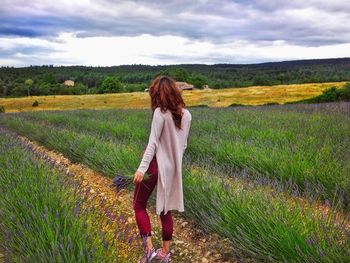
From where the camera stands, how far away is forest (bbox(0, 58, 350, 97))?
8781 centimetres

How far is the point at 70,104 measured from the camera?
56344mm

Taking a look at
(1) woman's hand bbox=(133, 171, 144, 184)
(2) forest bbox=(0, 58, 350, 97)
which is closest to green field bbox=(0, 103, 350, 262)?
(1) woman's hand bbox=(133, 171, 144, 184)

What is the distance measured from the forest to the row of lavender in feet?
203

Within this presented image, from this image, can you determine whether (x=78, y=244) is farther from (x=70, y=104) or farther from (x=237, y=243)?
(x=70, y=104)

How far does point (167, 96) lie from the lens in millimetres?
3107

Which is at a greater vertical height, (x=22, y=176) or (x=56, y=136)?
(x=22, y=176)

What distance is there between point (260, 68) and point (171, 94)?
455 ft

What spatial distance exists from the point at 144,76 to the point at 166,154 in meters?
120

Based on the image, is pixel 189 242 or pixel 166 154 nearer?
pixel 166 154

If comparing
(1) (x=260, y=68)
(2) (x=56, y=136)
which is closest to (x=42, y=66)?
(1) (x=260, y=68)

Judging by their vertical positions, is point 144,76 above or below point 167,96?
below

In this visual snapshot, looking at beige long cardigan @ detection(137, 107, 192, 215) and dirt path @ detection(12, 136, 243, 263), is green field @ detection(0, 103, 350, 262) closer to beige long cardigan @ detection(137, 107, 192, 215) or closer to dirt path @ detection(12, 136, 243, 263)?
dirt path @ detection(12, 136, 243, 263)

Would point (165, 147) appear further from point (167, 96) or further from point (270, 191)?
point (270, 191)

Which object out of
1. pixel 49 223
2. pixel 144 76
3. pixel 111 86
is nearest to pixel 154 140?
pixel 49 223
